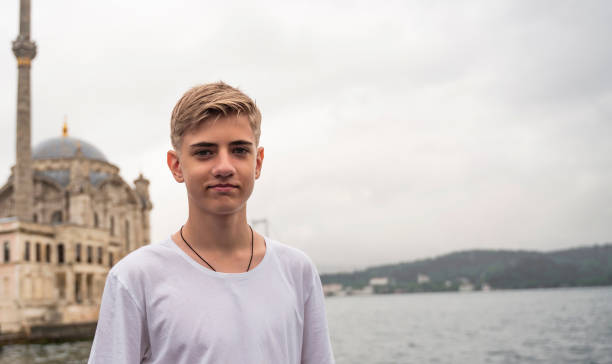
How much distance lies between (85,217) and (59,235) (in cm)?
600

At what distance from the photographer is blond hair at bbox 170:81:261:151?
7.72ft

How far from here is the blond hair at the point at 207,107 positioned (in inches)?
92.6

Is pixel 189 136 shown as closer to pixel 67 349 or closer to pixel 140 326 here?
pixel 140 326

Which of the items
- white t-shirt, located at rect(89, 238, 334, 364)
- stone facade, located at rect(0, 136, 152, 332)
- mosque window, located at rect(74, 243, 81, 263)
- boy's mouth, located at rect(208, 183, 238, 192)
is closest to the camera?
white t-shirt, located at rect(89, 238, 334, 364)

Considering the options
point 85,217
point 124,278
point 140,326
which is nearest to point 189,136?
point 124,278

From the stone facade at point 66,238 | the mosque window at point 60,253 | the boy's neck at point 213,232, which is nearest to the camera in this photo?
the boy's neck at point 213,232

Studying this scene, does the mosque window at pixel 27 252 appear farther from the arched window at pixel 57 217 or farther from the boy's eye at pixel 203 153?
the boy's eye at pixel 203 153

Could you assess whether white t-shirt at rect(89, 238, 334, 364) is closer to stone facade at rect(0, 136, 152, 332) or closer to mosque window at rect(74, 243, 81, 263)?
stone facade at rect(0, 136, 152, 332)

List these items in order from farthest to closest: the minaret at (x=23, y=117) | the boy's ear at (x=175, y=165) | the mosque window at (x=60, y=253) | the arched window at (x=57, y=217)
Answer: the arched window at (x=57, y=217), the mosque window at (x=60, y=253), the minaret at (x=23, y=117), the boy's ear at (x=175, y=165)

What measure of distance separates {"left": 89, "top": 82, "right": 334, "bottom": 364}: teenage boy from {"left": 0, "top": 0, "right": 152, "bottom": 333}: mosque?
48790 millimetres

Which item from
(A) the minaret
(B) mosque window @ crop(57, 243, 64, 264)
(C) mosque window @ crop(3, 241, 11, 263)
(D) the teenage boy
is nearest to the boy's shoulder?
(D) the teenage boy

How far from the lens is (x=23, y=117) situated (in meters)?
52.1

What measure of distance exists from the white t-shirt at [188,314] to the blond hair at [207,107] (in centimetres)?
48

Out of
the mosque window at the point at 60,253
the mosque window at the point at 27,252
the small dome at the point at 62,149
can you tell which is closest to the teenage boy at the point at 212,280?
the mosque window at the point at 27,252
